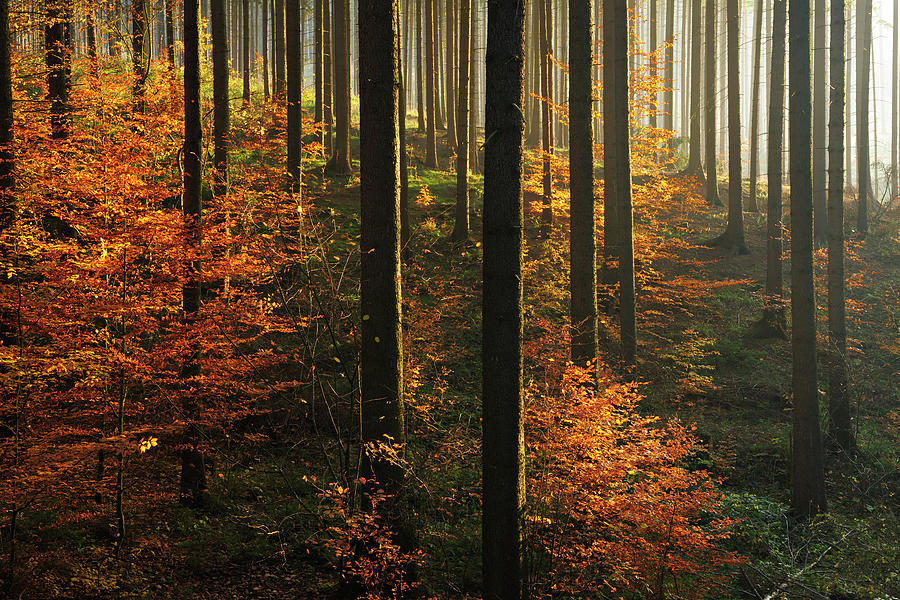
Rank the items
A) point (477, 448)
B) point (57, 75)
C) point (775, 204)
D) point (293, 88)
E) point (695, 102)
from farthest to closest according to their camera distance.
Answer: point (695, 102) < point (775, 204) < point (293, 88) < point (57, 75) < point (477, 448)

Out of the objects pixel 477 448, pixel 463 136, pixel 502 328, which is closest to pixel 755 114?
pixel 463 136

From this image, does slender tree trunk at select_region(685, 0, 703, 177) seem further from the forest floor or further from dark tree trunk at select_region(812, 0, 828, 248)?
the forest floor

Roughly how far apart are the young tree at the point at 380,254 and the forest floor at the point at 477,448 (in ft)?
1.86

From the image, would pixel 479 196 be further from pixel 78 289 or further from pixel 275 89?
pixel 78 289

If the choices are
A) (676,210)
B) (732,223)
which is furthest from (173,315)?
(676,210)

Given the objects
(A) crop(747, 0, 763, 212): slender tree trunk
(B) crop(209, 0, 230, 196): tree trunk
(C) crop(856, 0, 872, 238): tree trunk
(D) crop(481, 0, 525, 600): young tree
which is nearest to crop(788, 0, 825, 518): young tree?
(D) crop(481, 0, 525, 600): young tree

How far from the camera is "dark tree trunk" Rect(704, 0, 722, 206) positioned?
22.0 m

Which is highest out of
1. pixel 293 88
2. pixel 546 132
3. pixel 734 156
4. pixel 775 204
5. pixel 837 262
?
pixel 293 88

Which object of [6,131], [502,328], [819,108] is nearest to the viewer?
[502,328]

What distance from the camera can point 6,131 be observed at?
26.3 feet

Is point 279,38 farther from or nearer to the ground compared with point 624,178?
farther from the ground

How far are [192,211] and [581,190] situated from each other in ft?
20.6

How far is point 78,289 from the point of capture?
7.13 meters

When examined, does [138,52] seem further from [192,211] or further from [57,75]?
[192,211]
